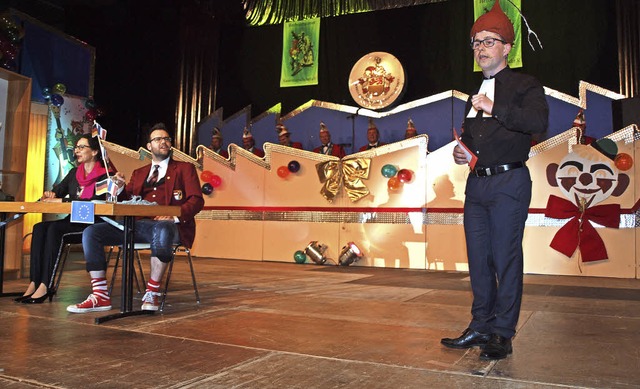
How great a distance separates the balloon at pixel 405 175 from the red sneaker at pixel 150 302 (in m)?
4.71

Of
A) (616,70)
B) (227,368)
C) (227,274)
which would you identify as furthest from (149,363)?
(616,70)

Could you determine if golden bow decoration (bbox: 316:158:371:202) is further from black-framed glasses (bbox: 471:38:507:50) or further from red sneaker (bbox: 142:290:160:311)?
black-framed glasses (bbox: 471:38:507:50)

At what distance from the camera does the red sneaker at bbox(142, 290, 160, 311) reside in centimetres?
370

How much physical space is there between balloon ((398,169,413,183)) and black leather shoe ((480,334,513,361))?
5.24m

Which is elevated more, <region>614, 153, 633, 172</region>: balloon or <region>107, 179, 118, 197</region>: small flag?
<region>614, 153, 633, 172</region>: balloon

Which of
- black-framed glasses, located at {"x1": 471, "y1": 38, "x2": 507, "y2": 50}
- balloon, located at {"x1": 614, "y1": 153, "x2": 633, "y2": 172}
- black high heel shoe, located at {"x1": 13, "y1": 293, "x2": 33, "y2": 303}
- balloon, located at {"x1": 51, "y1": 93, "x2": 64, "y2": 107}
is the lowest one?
black high heel shoe, located at {"x1": 13, "y1": 293, "x2": 33, "y2": 303}

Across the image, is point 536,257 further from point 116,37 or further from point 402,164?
point 116,37

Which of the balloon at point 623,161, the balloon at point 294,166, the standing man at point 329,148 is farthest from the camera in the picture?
the standing man at point 329,148

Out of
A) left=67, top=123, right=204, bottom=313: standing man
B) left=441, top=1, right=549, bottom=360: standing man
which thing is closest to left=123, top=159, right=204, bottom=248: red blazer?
left=67, top=123, right=204, bottom=313: standing man

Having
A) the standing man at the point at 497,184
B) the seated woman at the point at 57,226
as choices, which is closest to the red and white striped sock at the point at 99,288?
the seated woman at the point at 57,226

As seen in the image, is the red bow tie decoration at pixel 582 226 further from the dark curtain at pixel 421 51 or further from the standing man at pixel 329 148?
the standing man at pixel 329 148

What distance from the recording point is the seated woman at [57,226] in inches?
166

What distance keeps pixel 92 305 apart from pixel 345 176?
4.97 meters

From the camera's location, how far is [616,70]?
8414 millimetres
